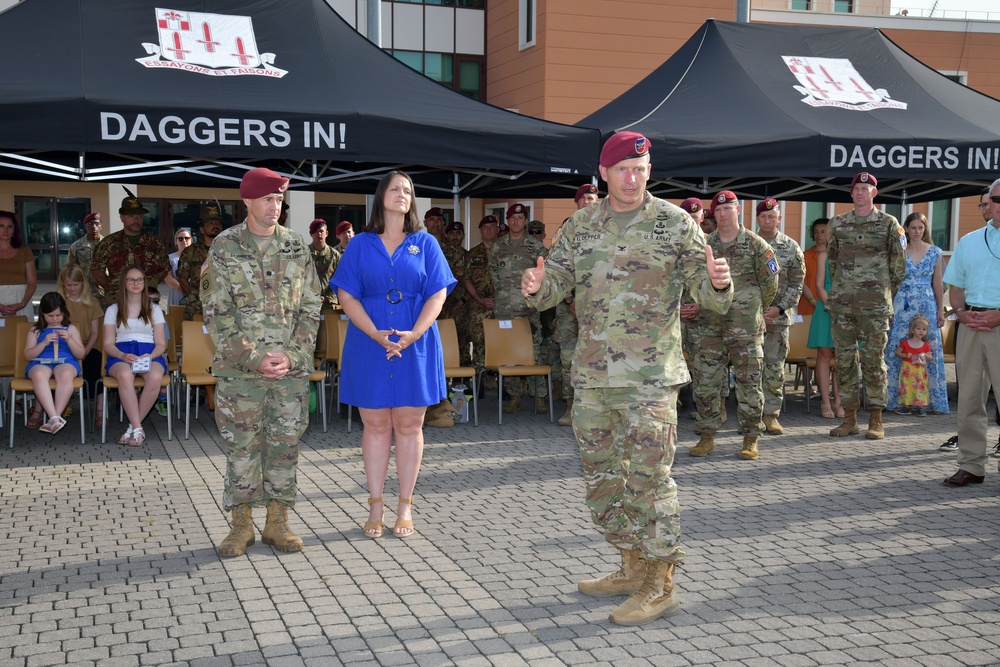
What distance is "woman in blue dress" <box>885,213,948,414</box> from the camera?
998 centimetres

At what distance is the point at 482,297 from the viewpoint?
1095 cm

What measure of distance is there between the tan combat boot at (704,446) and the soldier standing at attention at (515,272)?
241 centimetres

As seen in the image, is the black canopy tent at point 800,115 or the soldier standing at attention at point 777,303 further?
the black canopy tent at point 800,115

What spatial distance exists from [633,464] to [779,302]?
4716 millimetres

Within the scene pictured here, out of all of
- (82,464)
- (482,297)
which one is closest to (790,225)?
(482,297)

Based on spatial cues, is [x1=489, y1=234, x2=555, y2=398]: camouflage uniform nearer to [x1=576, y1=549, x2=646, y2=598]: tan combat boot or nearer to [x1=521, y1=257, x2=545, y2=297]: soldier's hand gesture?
[x1=576, y1=549, x2=646, y2=598]: tan combat boot

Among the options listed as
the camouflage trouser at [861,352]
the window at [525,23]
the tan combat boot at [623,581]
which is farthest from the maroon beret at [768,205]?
the window at [525,23]

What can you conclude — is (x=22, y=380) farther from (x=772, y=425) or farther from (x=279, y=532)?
(x=772, y=425)

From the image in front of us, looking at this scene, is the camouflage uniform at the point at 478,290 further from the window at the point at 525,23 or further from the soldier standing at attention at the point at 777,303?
the window at the point at 525,23

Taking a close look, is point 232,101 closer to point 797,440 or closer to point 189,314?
point 189,314

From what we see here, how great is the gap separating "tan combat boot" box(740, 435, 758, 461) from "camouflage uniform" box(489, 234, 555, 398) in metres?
2.66

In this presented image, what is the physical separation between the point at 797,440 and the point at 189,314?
19.9 ft

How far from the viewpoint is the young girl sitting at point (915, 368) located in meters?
9.91

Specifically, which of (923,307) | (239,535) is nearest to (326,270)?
(239,535)
